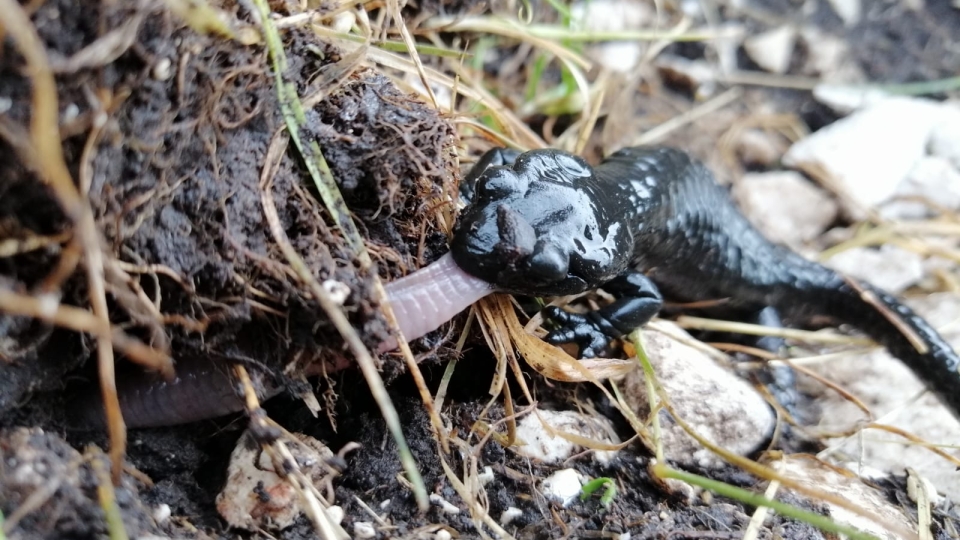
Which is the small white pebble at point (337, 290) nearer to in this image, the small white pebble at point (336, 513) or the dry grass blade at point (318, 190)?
the dry grass blade at point (318, 190)

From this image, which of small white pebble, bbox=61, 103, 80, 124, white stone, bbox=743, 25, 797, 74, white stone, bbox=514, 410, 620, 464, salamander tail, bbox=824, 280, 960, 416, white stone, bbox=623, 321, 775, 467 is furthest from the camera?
white stone, bbox=743, 25, 797, 74

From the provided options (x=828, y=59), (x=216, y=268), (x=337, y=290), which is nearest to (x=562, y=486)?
(x=337, y=290)

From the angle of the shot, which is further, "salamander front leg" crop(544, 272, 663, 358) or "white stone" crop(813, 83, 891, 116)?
"white stone" crop(813, 83, 891, 116)

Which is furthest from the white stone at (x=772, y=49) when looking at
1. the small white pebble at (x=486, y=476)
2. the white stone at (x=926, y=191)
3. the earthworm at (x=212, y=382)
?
the small white pebble at (x=486, y=476)

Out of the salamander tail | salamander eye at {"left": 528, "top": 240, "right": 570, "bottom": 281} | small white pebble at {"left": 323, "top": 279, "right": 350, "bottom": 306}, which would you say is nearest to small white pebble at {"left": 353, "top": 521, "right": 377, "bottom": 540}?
small white pebble at {"left": 323, "top": 279, "right": 350, "bottom": 306}

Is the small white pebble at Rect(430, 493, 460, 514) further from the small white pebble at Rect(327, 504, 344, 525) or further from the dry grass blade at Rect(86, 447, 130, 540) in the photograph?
the dry grass blade at Rect(86, 447, 130, 540)

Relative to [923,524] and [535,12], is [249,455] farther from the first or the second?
[535,12]
